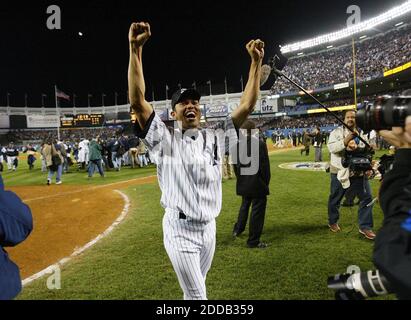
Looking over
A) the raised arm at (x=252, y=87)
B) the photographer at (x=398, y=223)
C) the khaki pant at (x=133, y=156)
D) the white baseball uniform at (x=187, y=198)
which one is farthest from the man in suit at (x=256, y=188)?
the khaki pant at (x=133, y=156)

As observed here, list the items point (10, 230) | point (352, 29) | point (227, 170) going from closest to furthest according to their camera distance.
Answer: point (10, 230), point (227, 170), point (352, 29)

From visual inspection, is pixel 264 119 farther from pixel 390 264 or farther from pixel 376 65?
pixel 390 264

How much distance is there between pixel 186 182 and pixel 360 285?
54.5 inches

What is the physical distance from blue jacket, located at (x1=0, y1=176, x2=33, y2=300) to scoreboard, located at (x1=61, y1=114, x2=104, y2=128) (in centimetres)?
6403

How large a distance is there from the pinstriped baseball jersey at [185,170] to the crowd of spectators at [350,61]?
37.1 meters

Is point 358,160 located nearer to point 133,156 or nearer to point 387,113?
point 387,113

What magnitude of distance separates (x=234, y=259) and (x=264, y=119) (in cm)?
5630

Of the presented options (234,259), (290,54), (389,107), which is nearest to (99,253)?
(234,259)

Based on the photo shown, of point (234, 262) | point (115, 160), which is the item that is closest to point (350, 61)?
point (115, 160)

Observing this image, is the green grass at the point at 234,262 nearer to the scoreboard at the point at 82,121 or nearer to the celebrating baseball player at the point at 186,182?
the celebrating baseball player at the point at 186,182

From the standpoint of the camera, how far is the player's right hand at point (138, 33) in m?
2.05

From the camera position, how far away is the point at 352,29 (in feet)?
108

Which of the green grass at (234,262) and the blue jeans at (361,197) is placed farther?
the blue jeans at (361,197)

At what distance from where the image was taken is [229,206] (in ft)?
25.8
